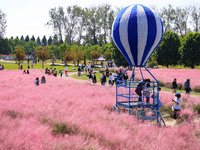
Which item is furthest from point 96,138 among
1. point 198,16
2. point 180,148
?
point 198,16

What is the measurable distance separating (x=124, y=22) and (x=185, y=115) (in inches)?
223

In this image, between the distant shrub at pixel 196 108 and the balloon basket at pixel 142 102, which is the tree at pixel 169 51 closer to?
the distant shrub at pixel 196 108

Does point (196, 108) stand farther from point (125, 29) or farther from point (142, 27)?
point (125, 29)

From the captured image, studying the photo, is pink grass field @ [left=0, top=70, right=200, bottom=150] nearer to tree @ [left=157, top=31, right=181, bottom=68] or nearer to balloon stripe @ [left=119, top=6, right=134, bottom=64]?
balloon stripe @ [left=119, top=6, right=134, bottom=64]

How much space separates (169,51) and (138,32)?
4333 centimetres

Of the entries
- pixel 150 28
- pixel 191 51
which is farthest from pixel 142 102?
pixel 191 51

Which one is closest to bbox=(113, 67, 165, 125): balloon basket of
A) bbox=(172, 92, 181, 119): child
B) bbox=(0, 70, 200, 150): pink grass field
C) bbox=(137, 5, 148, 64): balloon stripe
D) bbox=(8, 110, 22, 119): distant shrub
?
bbox=(172, 92, 181, 119): child

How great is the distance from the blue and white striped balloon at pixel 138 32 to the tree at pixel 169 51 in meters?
42.0

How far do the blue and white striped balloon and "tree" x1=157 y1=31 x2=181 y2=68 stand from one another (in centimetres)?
4203

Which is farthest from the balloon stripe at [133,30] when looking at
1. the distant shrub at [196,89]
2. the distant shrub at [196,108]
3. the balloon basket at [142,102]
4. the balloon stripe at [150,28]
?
the distant shrub at [196,89]

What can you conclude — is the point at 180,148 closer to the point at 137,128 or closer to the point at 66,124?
the point at 137,128

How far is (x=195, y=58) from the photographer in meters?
46.3

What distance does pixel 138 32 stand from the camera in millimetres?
10562

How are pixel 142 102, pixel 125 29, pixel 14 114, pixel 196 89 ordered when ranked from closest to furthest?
1. pixel 14 114
2. pixel 142 102
3. pixel 125 29
4. pixel 196 89
